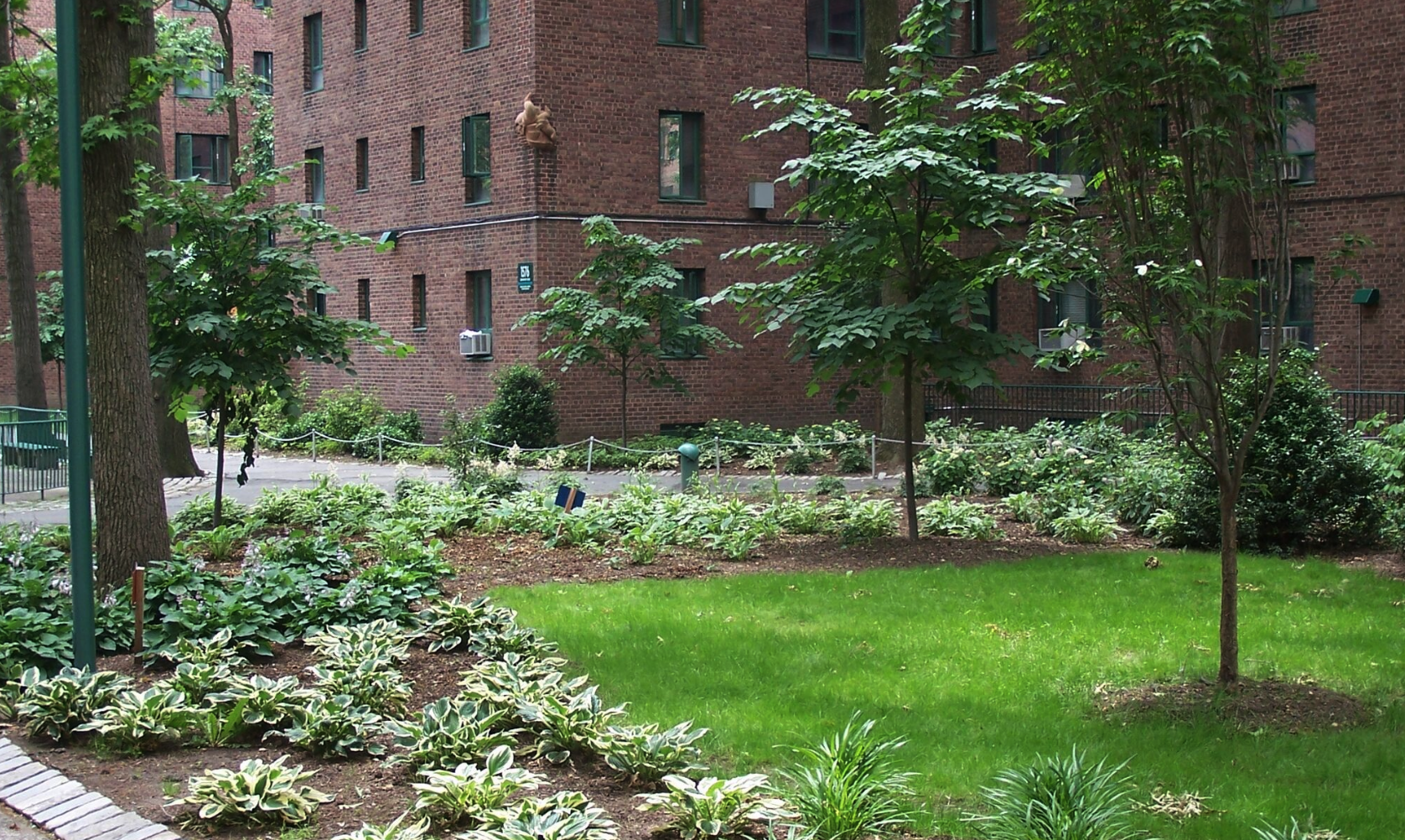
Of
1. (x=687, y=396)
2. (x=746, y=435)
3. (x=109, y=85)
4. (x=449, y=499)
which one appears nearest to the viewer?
(x=109, y=85)

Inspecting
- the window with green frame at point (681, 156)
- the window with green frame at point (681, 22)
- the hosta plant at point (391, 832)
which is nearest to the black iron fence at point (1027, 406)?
the window with green frame at point (681, 156)

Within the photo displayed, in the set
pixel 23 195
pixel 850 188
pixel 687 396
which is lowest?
pixel 687 396

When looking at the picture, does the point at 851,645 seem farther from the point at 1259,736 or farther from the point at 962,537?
the point at 962,537

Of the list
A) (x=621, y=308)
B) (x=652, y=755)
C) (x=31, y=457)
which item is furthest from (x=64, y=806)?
(x=621, y=308)

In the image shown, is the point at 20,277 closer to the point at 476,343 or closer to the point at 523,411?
the point at 476,343

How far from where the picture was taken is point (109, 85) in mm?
9938

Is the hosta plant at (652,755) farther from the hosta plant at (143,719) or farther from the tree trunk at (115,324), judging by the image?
the tree trunk at (115,324)

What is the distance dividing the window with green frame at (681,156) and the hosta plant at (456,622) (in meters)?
19.8

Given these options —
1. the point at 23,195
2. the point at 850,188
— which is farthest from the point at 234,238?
the point at 23,195

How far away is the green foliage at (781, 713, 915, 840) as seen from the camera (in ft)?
17.6

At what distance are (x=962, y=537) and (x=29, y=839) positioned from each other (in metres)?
9.84

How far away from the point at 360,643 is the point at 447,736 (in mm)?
1990

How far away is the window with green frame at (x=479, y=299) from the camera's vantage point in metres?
28.7

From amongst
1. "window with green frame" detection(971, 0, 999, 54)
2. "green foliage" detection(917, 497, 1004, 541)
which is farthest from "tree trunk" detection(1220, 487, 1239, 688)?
"window with green frame" detection(971, 0, 999, 54)
